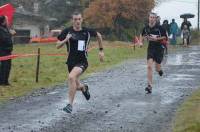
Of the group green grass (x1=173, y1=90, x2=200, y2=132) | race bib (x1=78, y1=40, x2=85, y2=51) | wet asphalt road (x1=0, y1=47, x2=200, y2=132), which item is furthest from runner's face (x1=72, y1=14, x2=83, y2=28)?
green grass (x1=173, y1=90, x2=200, y2=132)

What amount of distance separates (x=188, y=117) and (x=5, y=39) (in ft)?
22.5

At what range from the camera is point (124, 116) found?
422 inches

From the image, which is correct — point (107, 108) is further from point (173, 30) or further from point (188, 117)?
point (173, 30)

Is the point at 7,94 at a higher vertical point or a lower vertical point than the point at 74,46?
lower

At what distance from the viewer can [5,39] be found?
15.6 m

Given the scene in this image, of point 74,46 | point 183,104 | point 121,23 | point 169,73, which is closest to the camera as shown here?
point 74,46

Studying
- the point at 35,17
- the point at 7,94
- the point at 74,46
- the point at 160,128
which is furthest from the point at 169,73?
the point at 35,17

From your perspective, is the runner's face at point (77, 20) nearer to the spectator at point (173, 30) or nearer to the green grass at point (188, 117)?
the green grass at point (188, 117)

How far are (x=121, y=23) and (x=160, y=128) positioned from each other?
42.7 m

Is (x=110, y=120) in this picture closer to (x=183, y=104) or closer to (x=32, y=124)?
(x=32, y=124)

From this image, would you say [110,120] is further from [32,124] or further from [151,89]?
[151,89]

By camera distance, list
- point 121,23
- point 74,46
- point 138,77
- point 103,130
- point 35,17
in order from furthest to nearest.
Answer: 1. point 35,17
2. point 121,23
3. point 138,77
4. point 74,46
5. point 103,130

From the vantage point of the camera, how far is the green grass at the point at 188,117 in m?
9.26

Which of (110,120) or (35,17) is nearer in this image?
(110,120)
